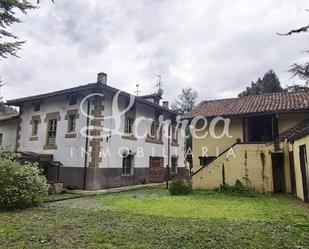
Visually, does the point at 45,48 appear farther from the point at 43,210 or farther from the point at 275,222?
the point at 275,222

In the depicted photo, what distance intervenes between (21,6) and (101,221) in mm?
10943

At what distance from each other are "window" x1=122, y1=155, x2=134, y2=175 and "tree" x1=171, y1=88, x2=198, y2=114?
3049cm

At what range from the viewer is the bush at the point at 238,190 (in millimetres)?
12879

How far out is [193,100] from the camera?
48.1 metres

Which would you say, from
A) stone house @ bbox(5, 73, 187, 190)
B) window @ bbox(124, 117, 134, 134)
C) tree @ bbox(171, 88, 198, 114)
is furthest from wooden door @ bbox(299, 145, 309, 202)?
tree @ bbox(171, 88, 198, 114)

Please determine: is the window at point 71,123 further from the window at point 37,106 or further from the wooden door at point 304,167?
the wooden door at point 304,167

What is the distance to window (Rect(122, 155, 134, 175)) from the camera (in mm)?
17527

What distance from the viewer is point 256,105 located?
16906 millimetres

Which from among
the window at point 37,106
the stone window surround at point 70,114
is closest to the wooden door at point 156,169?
the stone window surround at point 70,114

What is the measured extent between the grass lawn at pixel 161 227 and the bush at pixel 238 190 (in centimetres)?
282

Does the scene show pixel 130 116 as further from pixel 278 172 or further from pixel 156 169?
pixel 278 172

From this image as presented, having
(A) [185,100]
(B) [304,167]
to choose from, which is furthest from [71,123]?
(A) [185,100]

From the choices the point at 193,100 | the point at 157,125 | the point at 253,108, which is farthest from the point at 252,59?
the point at 193,100

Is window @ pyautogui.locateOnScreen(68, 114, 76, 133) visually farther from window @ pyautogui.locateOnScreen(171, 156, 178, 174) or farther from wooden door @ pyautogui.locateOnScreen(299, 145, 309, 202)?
wooden door @ pyautogui.locateOnScreen(299, 145, 309, 202)
